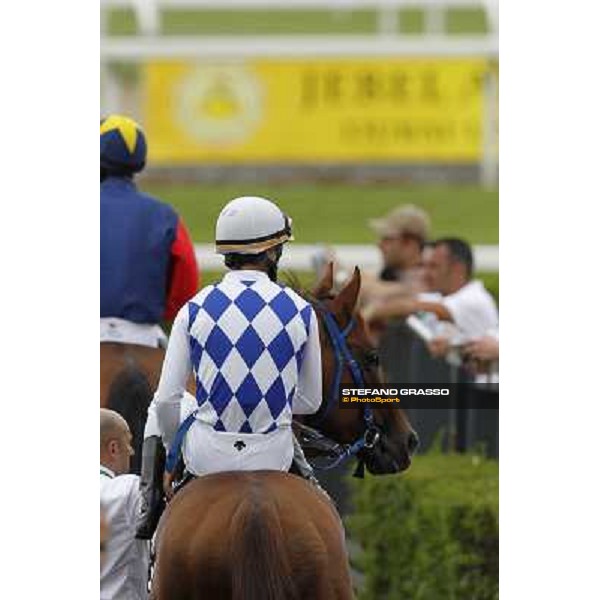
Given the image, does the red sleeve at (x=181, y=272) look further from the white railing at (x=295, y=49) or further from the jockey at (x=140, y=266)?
the white railing at (x=295, y=49)

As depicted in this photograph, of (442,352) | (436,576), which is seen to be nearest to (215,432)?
(436,576)

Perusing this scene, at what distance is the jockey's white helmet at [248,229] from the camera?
4188mm

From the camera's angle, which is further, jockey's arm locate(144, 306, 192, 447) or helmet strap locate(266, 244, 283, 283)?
helmet strap locate(266, 244, 283, 283)

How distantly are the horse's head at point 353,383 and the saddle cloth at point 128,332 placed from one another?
128 cm

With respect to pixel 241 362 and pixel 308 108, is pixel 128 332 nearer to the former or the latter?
pixel 241 362

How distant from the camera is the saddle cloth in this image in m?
5.82

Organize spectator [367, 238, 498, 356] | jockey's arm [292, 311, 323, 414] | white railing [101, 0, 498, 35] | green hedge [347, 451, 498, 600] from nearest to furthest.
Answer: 1. jockey's arm [292, 311, 323, 414]
2. green hedge [347, 451, 498, 600]
3. spectator [367, 238, 498, 356]
4. white railing [101, 0, 498, 35]

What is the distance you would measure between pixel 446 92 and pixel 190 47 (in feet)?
7.41

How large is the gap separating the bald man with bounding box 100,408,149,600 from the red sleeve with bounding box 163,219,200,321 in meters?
1.48

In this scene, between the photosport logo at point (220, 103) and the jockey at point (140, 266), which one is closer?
the jockey at point (140, 266)

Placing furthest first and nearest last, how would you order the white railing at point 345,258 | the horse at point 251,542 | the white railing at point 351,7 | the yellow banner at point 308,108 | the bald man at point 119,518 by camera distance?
the white railing at point 351,7 → the yellow banner at point 308,108 → the white railing at point 345,258 → the bald man at point 119,518 → the horse at point 251,542

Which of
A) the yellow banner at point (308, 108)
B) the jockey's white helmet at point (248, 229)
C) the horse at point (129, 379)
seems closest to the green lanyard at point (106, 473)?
the jockey's white helmet at point (248, 229)

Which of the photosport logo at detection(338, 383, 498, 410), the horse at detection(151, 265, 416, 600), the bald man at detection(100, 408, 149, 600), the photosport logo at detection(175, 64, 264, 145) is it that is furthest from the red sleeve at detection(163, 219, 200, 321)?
the photosport logo at detection(175, 64, 264, 145)

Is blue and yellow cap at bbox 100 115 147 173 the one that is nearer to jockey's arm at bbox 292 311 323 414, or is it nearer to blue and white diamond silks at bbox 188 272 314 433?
jockey's arm at bbox 292 311 323 414
